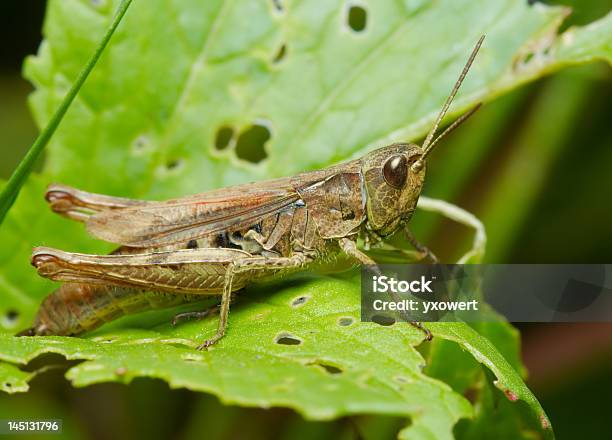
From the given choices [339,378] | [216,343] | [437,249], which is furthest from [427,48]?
[339,378]

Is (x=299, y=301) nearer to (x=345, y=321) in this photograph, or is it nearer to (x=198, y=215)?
(x=345, y=321)

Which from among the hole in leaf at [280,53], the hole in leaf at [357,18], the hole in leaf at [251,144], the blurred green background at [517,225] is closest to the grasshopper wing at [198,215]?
the hole in leaf at [251,144]

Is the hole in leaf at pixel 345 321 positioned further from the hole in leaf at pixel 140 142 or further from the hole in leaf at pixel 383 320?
the hole in leaf at pixel 140 142

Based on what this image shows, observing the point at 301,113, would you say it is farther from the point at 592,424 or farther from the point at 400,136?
the point at 592,424

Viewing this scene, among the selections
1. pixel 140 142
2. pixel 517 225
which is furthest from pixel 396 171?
pixel 517 225

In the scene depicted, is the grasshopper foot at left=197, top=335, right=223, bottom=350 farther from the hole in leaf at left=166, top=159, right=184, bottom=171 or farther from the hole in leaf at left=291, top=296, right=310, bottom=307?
the hole in leaf at left=166, top=159, right=184, bottom=171
